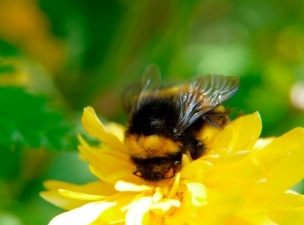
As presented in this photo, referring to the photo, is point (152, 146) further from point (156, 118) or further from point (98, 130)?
point (98, 130)

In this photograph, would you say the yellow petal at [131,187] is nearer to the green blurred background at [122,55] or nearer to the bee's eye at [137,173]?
the bee's eye at [137,173]

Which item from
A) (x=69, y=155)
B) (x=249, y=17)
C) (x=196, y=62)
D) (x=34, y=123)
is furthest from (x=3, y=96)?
(x=249, y=17)

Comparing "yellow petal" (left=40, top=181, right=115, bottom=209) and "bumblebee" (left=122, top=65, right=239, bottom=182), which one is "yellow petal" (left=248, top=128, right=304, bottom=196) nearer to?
"bumblebee" (left=122, top=65, right=239, bottom=182)

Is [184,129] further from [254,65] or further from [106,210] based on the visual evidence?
[254,65]

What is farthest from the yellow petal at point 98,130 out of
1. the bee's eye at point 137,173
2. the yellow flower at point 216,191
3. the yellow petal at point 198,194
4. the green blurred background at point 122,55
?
the green blurred background at point 122,55

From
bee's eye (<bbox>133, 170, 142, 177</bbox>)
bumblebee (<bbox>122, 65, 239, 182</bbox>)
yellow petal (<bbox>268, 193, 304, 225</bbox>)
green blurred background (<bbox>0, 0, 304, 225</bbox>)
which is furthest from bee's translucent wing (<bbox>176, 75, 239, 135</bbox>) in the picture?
green blurred background (<bbox>0, 0, 304, 225</bbox>)

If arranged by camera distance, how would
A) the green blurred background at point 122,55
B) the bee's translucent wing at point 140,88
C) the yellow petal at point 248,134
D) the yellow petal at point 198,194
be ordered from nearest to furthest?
the yellow petal at point 198,194 < the yellow petal at point 248,134 < the bee's translucent wing at point 140,88 < the green blurred background at point 122,55
